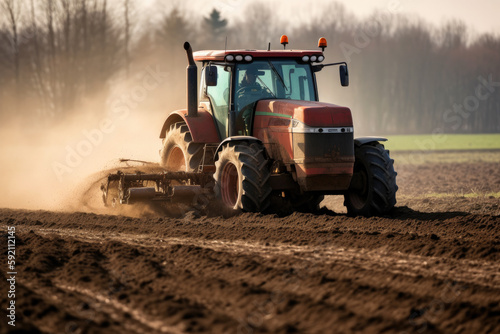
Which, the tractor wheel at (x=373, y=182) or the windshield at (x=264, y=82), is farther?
the windshield at (x=264, y=82)

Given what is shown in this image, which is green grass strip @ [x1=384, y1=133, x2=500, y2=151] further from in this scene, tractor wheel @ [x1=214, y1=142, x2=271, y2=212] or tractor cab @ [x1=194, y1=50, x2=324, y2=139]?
tractor wheel @ [x1=214, y1=142, x2=271, y2=212]

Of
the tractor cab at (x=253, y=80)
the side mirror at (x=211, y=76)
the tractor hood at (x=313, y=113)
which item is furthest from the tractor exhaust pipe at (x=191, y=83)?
the tractor hood at (x=313, y=113)

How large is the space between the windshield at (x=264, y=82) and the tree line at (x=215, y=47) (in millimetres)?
17500

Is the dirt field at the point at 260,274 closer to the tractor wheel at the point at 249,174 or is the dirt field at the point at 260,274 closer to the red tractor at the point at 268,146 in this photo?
the tractor wheel at the point at 249,174

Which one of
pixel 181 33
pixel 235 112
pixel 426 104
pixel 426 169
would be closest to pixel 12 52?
pixel 181 33

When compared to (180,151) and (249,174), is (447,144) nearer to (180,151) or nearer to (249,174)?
(180,151)

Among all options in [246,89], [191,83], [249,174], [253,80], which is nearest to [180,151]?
[191,83]

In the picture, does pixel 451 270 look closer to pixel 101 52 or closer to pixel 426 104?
pixel 101 52

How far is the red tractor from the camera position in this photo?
10.5 meters

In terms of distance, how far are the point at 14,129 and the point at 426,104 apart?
47.0m

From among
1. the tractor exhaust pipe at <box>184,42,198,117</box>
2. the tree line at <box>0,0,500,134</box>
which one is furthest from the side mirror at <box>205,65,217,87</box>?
the tree line at <box>0,0,500,134</box>

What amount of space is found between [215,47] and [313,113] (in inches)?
1752

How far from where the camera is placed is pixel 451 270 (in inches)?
277

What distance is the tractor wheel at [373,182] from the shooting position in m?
10.9
